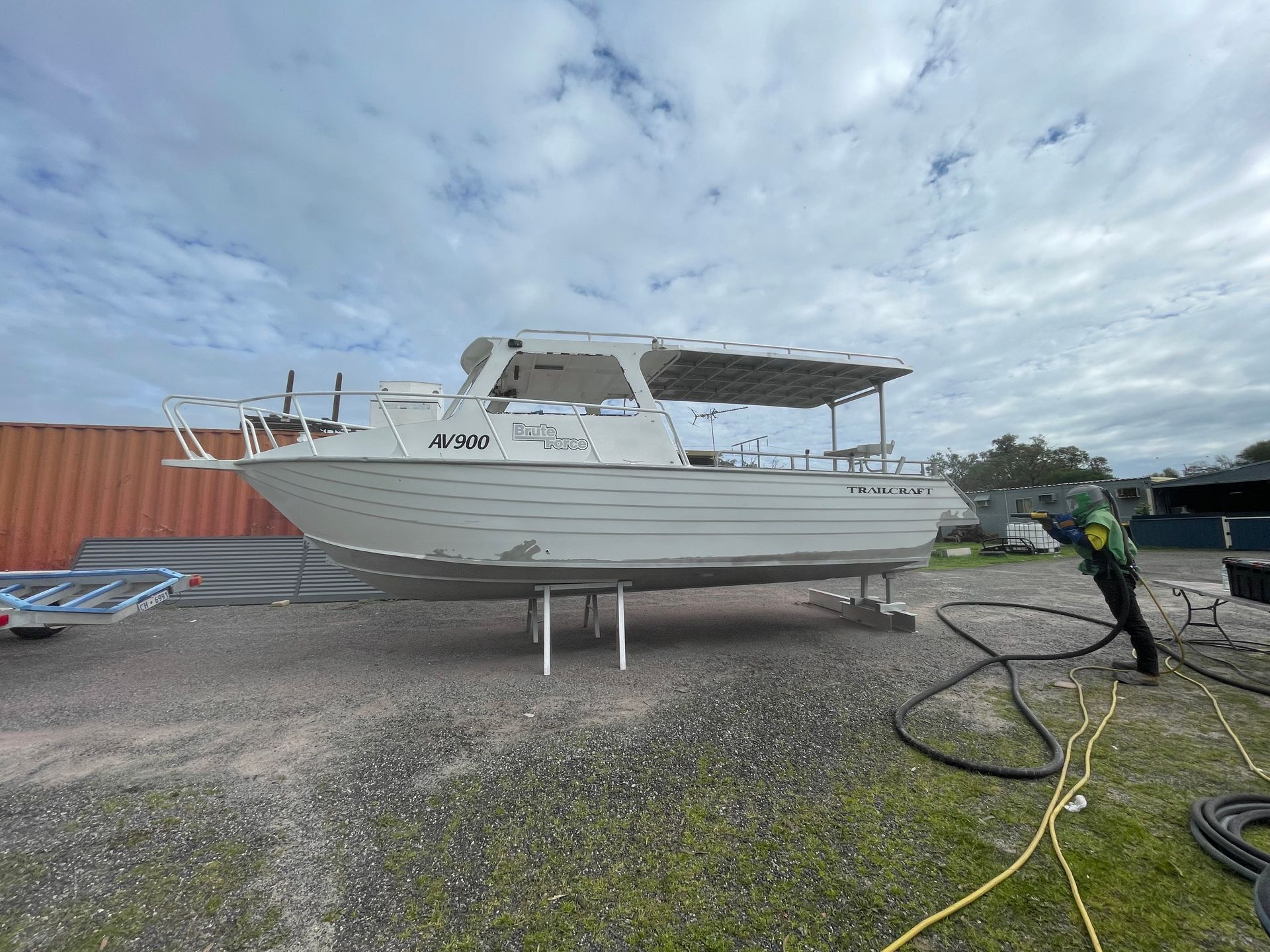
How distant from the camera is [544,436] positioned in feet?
14.6

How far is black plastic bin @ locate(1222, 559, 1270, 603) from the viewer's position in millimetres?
4355

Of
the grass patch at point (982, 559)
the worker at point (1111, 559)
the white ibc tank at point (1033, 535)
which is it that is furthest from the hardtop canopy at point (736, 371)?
the white ibc tank at point (1033, 535)

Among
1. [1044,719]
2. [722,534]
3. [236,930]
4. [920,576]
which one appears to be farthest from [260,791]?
[920,576]

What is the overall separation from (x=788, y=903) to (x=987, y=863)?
80 cm

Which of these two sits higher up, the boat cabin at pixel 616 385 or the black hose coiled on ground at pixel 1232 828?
the boat cabin at pixel 616 385

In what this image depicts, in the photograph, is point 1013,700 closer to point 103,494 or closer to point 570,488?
point 570,488

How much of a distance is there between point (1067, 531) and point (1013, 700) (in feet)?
5.12

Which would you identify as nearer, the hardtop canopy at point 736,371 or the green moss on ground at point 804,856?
the green moss on ground at point 804,856

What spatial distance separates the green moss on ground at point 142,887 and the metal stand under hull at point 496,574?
6.98 feet

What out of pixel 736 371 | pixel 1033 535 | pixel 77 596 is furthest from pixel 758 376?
pixel 1033 535

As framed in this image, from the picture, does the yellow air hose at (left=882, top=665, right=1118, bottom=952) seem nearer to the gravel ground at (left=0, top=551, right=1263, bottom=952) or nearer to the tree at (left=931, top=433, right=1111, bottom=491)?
the gravel ground at (left=0, top=551, right=1263, bottom=952)

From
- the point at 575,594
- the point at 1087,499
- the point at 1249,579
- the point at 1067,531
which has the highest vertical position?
the point at 1087,499

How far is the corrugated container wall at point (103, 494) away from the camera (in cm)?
801

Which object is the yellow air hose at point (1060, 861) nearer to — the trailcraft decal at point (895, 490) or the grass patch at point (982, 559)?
the trailcraft decal at point (895, 490)
